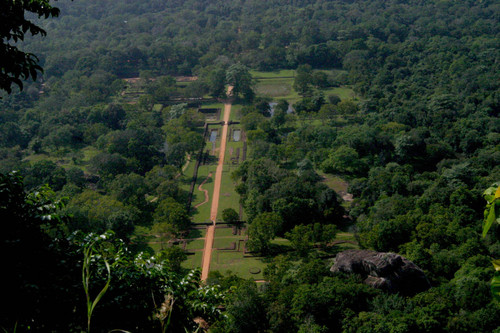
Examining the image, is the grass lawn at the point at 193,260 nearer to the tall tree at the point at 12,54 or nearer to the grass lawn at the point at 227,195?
the grass lawn at the point at 227,195

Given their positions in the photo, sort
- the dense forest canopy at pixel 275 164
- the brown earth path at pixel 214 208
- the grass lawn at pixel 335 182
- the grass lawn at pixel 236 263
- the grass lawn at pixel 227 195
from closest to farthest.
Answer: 1. the dense forest canopy at pixel 275 164
2. the grass lawn at pixel 236 263
3. the brown earth path at pixel 214 208
4. the grass lawn at pixel 227 195
5. the grass lawn at pixel 335 182

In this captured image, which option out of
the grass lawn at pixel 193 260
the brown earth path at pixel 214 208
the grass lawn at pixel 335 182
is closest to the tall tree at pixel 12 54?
the brown earth path at pixel 214 208

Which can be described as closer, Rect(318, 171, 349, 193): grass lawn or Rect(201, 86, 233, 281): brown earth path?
Rect(201, 86, 233, 281): brown earth path

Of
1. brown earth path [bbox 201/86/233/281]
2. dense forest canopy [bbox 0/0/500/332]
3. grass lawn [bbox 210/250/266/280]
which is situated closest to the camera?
dense forest canopy [bbox 0/0/500/332]

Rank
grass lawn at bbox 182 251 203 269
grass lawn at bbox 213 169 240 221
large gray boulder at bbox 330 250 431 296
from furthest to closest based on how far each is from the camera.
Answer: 1. grass lawn at bbox 213 169 240 221
2. grass lawn at bbox 182 251 203 269
3. large gray boulder at bbox 330 250 431 296

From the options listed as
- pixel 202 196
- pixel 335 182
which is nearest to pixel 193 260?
pixel 202 196

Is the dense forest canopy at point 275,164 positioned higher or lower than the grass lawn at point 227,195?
higher

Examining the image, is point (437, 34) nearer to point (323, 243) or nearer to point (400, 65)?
point (400, 65)

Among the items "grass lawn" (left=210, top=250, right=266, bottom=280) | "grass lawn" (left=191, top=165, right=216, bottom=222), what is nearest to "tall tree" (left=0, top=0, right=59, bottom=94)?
"grass lawn" (left=210, top=250, right=266, bottom=280)

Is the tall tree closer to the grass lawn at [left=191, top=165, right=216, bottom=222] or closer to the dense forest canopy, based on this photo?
the dense forest canopy
